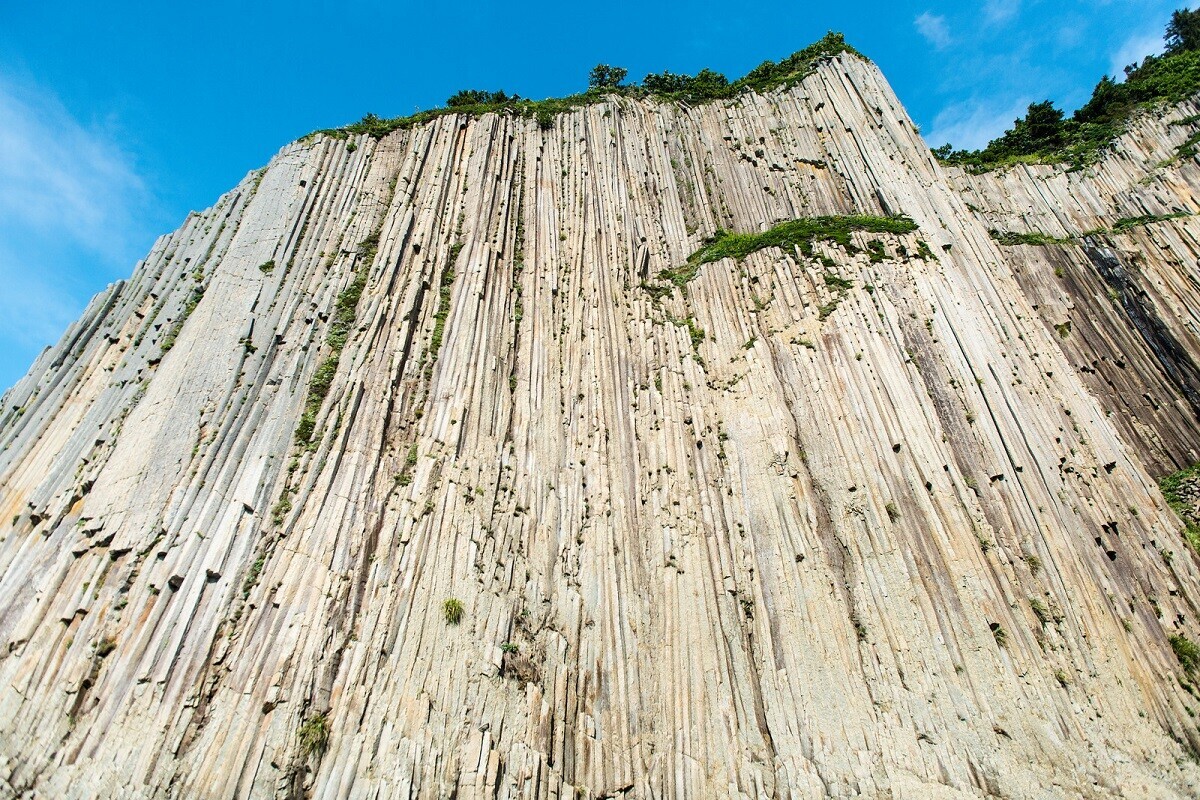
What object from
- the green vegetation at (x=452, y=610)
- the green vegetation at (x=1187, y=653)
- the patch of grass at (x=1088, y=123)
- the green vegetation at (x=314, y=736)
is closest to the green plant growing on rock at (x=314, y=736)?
the green vegetation at (x=314, y=736)

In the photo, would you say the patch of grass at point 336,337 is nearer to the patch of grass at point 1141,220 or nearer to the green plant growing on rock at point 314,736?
the green plant growing on rock at point 314,736

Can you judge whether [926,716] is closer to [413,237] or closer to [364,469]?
[364,469]

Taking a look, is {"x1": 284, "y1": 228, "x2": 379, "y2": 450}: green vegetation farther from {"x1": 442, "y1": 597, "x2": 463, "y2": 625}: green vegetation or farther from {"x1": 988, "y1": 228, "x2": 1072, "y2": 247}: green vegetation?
{"x1": 988, "y1": 228, "x2": 1072, "y2": 247}: green vegetation

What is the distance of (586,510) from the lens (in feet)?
47.3

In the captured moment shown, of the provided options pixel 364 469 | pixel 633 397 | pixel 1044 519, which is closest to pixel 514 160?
pixel 633 397

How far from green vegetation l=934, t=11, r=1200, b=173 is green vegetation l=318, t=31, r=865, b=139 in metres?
6.97

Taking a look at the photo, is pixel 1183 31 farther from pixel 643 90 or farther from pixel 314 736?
pixel 314 736

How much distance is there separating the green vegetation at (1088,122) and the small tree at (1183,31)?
795 centimetres

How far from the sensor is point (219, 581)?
10.6 m

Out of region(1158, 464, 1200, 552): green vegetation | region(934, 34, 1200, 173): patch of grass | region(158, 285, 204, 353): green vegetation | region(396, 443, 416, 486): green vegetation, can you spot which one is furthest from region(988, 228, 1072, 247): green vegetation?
region(158, 285, 204, 353): green vegetation

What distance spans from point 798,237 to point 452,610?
14.7 m

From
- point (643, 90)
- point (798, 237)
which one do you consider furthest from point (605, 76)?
point (798, 237)

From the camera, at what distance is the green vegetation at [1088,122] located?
78.6 feet

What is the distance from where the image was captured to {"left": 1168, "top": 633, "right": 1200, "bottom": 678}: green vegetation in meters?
11.4
